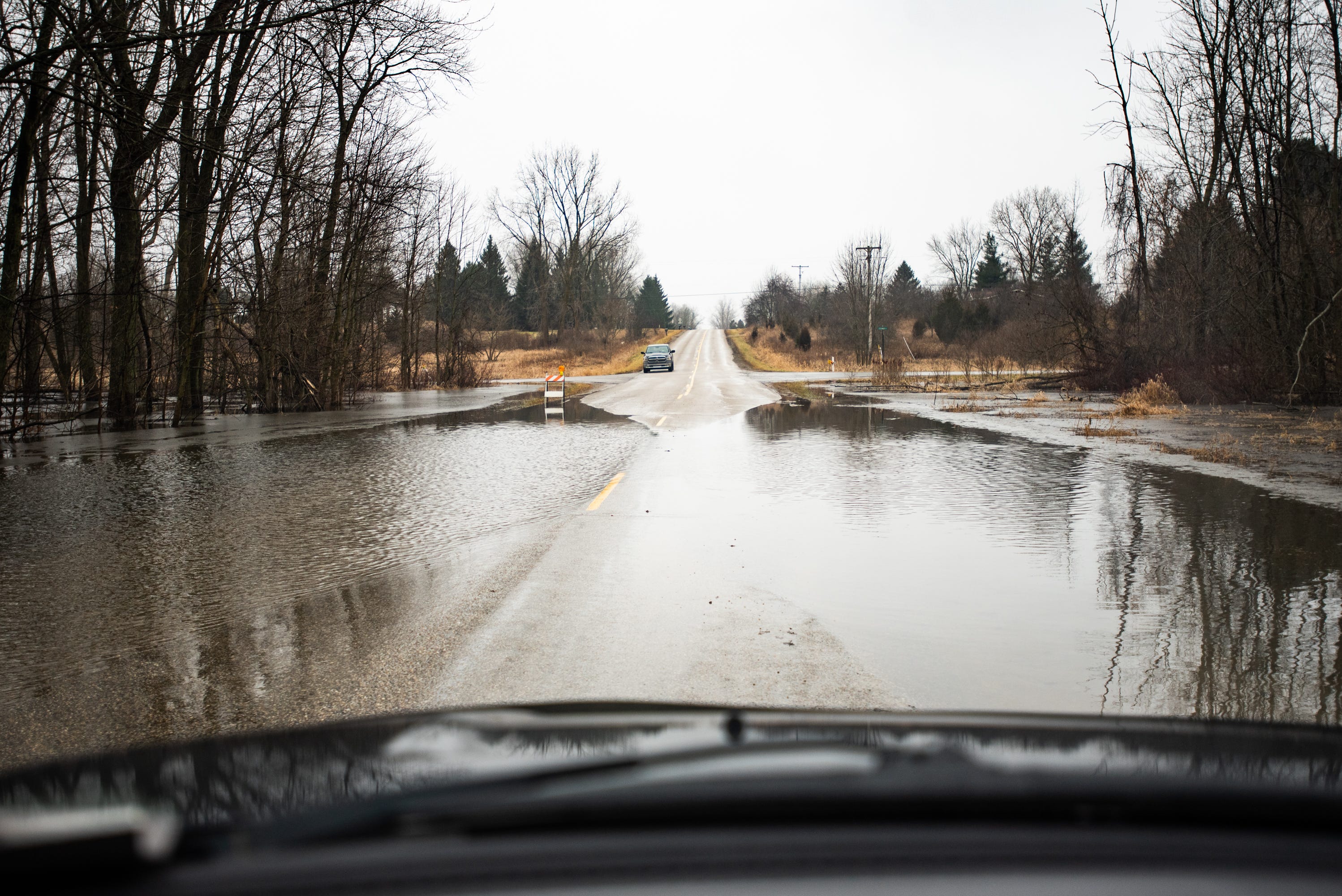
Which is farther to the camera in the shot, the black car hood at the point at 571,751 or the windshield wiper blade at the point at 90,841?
the black car hood at the point at 571,751

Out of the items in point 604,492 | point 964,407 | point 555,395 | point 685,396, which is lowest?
point 604,492

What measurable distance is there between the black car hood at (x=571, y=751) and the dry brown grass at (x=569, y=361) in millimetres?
55260

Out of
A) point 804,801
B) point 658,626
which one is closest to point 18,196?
point 658,626

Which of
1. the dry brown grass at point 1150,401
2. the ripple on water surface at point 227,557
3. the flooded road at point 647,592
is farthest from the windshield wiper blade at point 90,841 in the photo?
the dry brown grass at point 1150,401

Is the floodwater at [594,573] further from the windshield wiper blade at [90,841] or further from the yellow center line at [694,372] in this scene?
the yellow center line at [694,372]

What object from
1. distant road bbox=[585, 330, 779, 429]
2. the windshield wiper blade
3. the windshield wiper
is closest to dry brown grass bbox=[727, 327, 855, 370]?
distant road bbox=[585, 330, 779, 429]

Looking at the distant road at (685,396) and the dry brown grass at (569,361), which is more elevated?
the dry brown grass at (569,361)

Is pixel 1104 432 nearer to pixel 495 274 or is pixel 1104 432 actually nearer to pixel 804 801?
pixel 804 801

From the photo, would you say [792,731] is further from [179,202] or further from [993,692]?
[179,202]

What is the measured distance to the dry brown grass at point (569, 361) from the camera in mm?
62688

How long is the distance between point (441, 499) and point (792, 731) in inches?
351

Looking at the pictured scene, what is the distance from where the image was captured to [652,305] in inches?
6088

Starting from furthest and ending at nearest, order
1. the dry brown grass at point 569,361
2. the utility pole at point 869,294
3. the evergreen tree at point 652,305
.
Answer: the evergreen tree at point 652,305
the dry brown grass at point 569,361
the utility pole at point 869,294

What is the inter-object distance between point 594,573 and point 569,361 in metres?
63.0
